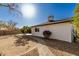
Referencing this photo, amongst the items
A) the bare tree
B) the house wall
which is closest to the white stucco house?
the house wall

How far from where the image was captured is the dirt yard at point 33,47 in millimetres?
6727

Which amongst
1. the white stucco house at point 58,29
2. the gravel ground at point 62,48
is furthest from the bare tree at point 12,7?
the gravel ground at point 62,48

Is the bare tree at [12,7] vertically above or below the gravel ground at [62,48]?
above

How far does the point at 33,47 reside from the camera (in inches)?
266

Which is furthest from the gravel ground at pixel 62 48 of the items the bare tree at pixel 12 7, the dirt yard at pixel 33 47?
the bare tree at pixel 12 7

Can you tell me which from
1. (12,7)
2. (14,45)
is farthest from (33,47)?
(12,7)

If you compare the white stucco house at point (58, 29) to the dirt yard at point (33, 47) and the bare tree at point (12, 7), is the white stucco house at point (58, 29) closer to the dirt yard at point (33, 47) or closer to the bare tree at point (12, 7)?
the dirt yard at point (33, 47)

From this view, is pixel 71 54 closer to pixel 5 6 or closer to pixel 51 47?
pixel 51 47

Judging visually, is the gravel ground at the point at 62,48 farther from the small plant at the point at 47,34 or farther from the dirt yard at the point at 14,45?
the dirt yard at the point at 14,45

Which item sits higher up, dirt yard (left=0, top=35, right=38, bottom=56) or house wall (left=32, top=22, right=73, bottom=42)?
house wall (left=32, top=22, right=73, bottom=42)

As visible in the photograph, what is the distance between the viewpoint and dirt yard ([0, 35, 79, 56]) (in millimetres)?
6727

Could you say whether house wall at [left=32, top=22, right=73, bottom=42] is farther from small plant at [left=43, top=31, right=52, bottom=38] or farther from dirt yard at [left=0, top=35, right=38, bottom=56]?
dirt yard at [left=0, top=35, right=38, bottom=56]

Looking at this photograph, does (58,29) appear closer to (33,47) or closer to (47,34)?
(47,34)

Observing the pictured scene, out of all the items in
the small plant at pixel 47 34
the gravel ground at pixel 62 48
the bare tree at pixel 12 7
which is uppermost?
the bare tree at pixel 12 7
